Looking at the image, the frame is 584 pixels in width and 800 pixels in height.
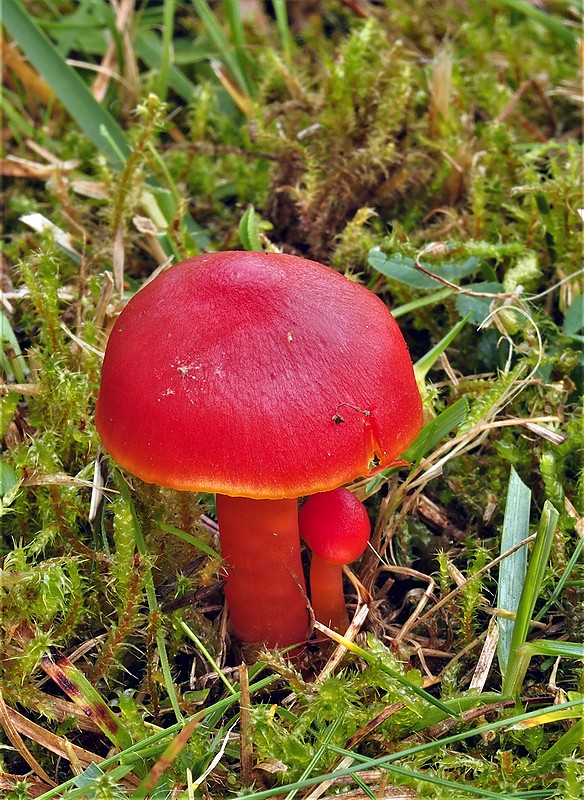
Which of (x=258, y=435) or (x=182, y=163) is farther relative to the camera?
(x=182, y=163)

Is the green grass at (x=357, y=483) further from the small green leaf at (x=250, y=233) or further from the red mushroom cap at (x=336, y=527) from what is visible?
the red mushroom cap at (x=336, y=527)

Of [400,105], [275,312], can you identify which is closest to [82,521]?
[275,312]

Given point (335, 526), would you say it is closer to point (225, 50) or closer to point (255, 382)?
point (255, 382)

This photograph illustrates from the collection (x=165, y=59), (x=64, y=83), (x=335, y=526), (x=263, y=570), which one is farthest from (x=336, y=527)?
(x=165, y=59)

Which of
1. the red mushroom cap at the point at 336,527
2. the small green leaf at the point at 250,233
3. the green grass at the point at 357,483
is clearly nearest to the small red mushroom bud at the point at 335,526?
the red mushroom cap at the point at 336,527

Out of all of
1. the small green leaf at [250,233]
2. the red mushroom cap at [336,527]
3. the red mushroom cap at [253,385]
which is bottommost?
the red mushroom cap at [336,527]

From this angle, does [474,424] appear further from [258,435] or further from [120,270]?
[120,270]
